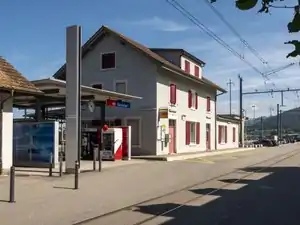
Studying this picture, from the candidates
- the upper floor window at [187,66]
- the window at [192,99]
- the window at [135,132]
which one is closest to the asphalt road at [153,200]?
the window at [135,132]

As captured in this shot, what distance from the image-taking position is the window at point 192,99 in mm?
40844

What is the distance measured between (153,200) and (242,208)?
A: 8.63ft

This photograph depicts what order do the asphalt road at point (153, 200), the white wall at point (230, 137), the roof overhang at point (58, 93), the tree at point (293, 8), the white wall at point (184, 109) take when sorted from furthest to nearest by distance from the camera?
the white wall at point (230, 137)
the white wall at point (184, 109)
the roof overhang at point (58, 93)
the asphalt road at point (153, 200)
the tree at point (293, 8)

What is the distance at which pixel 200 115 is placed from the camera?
Result: 4375cm

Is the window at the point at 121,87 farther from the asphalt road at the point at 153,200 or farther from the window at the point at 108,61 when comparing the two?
the asphalt road at the point at 153,200

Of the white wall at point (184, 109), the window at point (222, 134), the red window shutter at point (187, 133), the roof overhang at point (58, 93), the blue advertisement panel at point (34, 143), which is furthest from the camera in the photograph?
the window at point (222, 134)

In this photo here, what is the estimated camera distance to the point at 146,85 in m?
34.7

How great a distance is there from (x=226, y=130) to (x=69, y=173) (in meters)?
36.4

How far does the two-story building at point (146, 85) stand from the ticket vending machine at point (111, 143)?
214 inches

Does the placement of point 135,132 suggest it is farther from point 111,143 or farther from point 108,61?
A: point 111,143

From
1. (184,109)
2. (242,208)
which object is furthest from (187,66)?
(242,208)

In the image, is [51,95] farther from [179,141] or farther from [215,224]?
[215,224]

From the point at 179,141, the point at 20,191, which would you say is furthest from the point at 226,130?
the point at 20,191

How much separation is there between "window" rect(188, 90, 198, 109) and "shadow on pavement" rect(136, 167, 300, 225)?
80.7 feet
